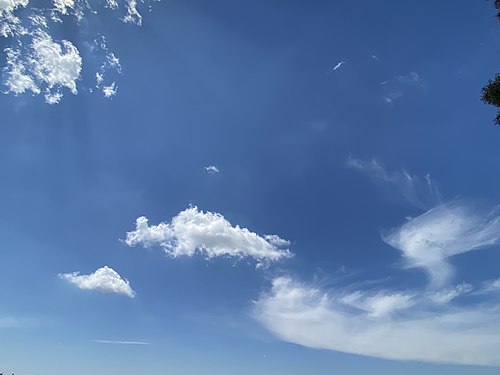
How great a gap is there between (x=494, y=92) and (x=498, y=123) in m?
2.30

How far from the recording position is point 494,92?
28562 millimetres

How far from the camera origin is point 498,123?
97.8ft

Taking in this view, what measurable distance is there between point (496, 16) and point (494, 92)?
482 cm

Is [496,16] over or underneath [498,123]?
over

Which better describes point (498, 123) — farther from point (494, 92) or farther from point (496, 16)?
point (496, 16)

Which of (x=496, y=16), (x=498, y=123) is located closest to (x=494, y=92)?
(x=498, y=123)

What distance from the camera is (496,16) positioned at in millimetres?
29062

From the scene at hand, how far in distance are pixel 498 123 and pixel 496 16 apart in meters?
6.55

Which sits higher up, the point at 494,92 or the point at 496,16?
the point at 496,16
